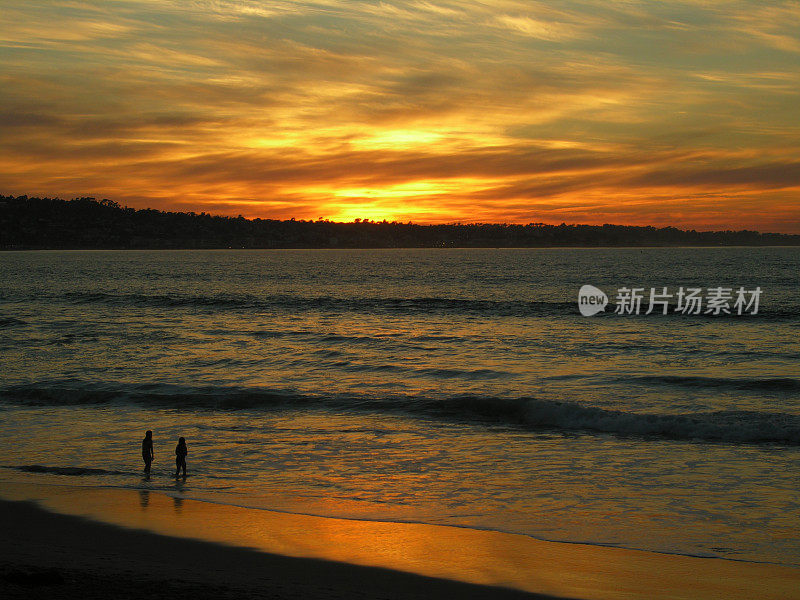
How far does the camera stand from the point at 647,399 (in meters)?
25.3

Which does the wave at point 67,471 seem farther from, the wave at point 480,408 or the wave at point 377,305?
the wave at point 377,305

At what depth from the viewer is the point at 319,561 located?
36.1 ft

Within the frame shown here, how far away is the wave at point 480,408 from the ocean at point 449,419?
10cm

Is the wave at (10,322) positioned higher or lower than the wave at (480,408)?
higher

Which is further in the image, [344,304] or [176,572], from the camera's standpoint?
[344,304]

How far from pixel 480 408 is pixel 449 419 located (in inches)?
64.9

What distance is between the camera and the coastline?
981cm

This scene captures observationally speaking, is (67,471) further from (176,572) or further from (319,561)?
(319,561)

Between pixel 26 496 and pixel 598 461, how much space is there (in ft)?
40.5

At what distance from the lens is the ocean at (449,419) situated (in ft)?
46.3

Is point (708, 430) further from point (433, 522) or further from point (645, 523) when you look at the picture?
point (433, 522)
